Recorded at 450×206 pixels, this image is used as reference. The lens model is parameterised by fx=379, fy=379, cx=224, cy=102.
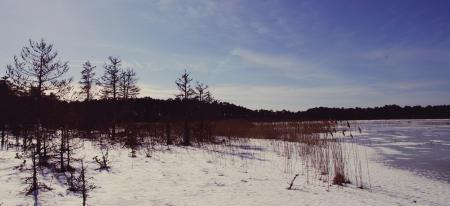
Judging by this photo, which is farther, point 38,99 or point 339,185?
point 38,99

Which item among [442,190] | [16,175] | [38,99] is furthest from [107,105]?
[442,190]

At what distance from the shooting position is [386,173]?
13.2 m

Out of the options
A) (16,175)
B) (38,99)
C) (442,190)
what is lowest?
(442,190)

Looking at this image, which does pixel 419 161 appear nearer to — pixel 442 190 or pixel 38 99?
pixel 442 190

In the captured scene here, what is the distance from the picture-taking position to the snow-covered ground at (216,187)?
8.16 m

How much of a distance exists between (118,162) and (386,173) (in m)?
9.39

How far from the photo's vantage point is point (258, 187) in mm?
9812

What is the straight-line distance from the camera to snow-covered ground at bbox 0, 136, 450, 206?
8.16 m

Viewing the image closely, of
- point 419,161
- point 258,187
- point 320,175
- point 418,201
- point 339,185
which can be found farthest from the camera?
point 419,161

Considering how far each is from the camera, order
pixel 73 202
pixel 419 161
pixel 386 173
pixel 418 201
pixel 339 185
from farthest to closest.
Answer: pixel 419 161
pixel 386 173
pixel 339 185
pixel 418 201
pixel 73 202

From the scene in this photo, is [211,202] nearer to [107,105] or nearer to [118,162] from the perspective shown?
[118,162]

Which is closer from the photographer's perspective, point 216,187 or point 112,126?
point 216,187

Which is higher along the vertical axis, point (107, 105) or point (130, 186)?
point (107, 105)

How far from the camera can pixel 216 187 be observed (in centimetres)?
967
